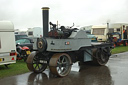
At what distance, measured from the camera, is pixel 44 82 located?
21.9ft

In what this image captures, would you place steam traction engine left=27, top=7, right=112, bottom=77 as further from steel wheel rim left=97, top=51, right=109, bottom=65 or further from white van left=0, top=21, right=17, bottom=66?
steel wheel rim left=97, top=51, right=109, bottom=65

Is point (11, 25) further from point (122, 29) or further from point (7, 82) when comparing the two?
point (122, 29)

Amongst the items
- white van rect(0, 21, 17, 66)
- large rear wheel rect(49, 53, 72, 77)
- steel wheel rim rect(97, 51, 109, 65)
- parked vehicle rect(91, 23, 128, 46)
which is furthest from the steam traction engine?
parked vehicle rect(91, 23, 128, 46)

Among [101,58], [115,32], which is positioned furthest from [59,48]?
[115,32]

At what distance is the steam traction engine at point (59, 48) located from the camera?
728 centimetres

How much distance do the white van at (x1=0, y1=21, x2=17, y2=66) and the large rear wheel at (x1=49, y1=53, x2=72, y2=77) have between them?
232 centimetres

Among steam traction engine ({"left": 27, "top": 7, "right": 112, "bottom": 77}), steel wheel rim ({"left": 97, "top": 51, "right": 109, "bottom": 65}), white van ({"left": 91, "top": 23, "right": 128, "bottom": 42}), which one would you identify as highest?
white van ({"left": 91, "top": 23, "right": 128, "bottom": 42})

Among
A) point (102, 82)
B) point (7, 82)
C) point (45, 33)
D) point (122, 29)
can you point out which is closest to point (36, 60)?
point (45, 33)

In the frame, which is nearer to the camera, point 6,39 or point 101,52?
point 6,39

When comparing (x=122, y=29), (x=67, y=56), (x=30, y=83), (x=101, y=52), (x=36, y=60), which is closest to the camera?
(x=30, y=83)

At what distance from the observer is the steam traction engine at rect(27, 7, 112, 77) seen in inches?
287

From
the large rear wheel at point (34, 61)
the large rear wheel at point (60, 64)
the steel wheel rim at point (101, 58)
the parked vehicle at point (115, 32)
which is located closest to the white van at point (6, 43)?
the large rear wheel at point (34, 61)

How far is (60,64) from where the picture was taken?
7.41 meters

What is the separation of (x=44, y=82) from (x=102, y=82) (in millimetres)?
2043
